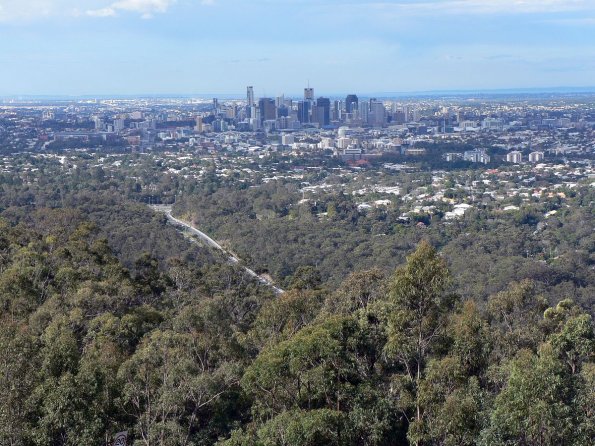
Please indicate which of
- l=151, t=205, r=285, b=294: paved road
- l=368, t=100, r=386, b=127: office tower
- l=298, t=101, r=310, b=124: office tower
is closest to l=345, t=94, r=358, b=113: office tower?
l=368, t=100, r=386, b=127: office tower

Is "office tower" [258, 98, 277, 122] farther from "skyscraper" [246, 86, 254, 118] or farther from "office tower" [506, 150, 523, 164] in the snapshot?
"office tower" [506, 150, 523, 164]

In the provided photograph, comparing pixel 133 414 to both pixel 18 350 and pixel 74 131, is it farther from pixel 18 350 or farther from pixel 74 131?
pixel 74 131

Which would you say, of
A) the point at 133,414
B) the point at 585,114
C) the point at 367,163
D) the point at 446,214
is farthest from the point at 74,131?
the point at 133,414

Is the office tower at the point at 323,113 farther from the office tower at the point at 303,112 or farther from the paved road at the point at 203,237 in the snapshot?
the paved road at the point at 203,237

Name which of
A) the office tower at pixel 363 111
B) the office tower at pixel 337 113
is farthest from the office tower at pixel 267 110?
the office tower at pixel 363 111

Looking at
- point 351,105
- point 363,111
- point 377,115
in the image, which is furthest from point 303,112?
point 377,115
